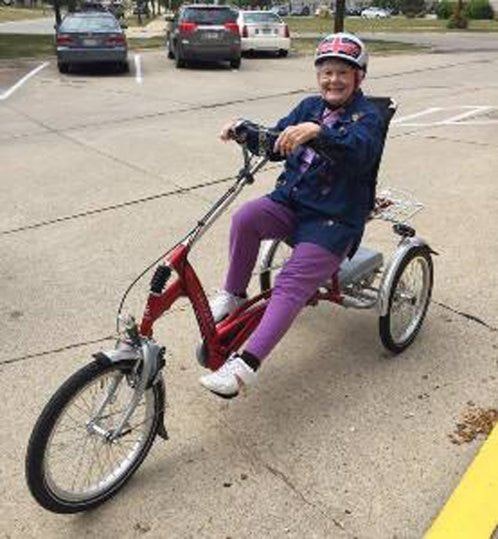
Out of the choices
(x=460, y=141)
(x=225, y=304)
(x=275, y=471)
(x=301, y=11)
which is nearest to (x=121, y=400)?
(x=275, y=471)

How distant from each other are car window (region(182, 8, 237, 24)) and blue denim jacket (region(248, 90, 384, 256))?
16.4 meters

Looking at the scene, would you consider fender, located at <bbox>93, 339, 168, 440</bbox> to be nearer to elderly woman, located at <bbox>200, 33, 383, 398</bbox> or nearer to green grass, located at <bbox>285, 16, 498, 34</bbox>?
elderly woman, located at <bbox>200, 33, 383, 398</bbox>

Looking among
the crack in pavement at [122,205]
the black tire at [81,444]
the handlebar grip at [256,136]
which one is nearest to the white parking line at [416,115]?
the crack in pavement at [122,205]

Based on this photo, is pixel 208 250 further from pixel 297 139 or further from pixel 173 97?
pixel 173 97

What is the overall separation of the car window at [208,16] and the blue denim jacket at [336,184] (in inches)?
648

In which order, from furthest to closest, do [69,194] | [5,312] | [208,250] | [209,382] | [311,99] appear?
[69,194], [208,250], [5,312], [311,99], [209,382]

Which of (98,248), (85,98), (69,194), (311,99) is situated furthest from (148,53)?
(311,99)

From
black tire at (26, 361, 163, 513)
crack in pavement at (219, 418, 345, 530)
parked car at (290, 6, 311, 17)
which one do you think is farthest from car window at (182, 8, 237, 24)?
parked car at (290, 6, 311, 17)

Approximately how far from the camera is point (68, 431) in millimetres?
3115

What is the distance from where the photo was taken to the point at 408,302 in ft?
14.4

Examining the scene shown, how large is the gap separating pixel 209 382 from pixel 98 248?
118 inches

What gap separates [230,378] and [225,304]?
569 millimetres

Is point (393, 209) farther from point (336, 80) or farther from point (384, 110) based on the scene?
point (336, 80)

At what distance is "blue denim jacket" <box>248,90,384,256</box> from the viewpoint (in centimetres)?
356
